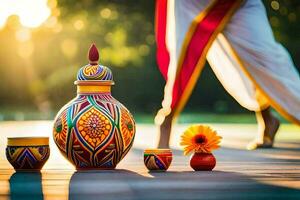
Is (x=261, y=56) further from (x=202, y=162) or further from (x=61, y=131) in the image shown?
(x=61, y=131)

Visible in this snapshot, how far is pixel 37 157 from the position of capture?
4.93 metres

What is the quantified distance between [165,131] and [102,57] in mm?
21192

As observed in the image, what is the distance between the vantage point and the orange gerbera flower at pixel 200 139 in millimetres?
5062

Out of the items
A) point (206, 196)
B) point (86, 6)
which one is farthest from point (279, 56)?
point (86, 6)

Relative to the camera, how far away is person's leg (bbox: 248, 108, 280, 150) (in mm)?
7387

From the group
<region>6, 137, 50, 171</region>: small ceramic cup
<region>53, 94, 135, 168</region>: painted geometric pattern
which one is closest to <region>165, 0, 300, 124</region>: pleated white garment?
<region>53, 94, 135, 168</region>: painted geometric pattern

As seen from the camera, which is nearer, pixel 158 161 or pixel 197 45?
pixel 158 161

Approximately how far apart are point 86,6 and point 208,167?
18210 millimetres

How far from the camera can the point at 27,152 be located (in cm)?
491

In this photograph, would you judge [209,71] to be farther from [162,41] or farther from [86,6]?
[162,41]

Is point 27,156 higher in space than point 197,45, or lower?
lower

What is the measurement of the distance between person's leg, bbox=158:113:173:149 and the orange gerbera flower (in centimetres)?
111

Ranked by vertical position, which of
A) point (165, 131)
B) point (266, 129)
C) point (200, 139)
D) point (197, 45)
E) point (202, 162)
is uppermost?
point (197, 45)

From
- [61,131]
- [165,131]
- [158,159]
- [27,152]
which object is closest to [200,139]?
[158,159]
